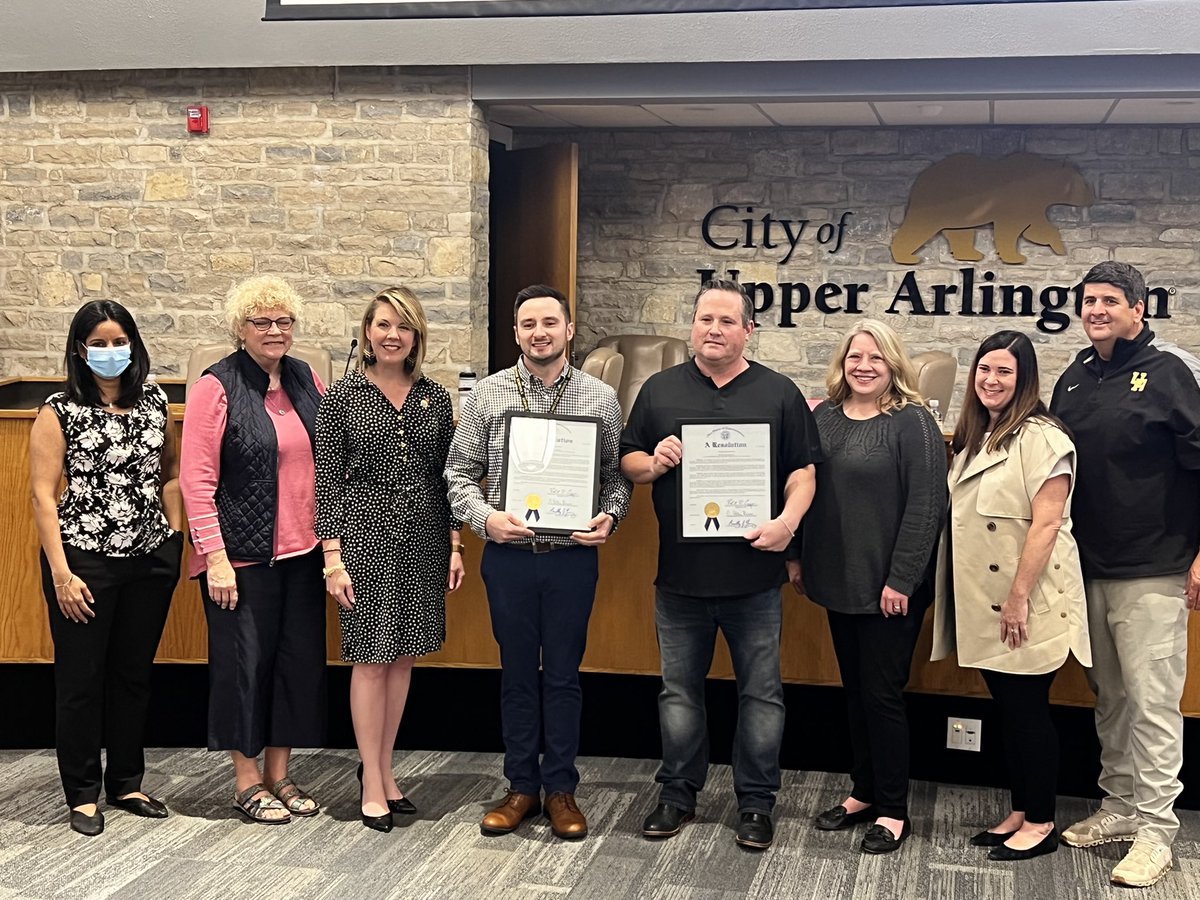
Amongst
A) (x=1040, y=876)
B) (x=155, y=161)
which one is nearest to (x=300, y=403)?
(x=1040, y=876)

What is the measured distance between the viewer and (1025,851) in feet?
12.6

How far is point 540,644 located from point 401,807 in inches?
28.5

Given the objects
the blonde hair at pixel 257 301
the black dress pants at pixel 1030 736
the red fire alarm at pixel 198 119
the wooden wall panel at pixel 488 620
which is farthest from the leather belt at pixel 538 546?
the red fire alarm at pixel 198 119

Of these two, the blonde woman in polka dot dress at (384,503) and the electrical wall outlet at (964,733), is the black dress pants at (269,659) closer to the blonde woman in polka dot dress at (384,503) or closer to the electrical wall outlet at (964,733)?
the blonde woman in polka dot dress at (384,503)

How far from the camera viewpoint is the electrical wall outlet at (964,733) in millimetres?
4473

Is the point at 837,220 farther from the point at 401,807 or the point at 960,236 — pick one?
the point at 401,807

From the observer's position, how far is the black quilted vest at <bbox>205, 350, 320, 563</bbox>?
3898 millimetres

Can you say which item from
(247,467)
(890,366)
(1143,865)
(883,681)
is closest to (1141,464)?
(890,366)

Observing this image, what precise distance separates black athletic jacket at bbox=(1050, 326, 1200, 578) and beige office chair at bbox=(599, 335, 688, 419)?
14.2 feet

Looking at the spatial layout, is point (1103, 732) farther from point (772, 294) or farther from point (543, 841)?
point (772, 294)

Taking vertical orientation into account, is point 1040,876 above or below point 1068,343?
below

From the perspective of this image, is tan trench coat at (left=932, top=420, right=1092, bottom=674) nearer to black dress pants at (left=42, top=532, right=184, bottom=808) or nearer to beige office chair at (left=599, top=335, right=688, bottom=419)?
black dress pants at (left=42, top=532, right=184, bottom=808)

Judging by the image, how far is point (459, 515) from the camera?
3875mm

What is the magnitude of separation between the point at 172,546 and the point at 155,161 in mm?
3892
